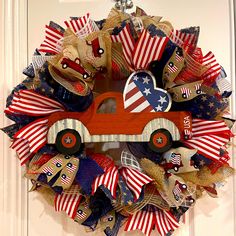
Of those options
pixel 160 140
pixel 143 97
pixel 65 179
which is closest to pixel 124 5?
pixel 143 97

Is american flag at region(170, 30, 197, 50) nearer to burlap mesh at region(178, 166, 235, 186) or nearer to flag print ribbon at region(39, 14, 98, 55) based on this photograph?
flag print ribbon at region(39, 14, 98, 55)

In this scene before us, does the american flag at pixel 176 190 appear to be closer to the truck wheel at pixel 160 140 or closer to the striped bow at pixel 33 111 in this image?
the truck wheel at pixel 160 140

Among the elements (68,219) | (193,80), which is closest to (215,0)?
(193,80)

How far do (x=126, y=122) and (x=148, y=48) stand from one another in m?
0.18

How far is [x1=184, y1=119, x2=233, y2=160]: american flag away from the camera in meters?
0.92

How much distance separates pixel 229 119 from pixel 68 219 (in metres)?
0.51

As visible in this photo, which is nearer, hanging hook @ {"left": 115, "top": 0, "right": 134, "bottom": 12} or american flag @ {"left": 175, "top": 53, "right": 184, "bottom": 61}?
american flag @ {"left": 175, "top": 53, "right": 184, "bottom": 61}

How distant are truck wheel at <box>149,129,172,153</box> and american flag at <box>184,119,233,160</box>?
0.06 metres

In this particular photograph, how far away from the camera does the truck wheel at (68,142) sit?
0.93 metres

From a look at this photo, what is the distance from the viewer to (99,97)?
0.95m

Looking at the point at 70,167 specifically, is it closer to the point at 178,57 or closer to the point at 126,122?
the point at 126,122

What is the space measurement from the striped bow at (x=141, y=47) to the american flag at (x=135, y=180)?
0.25 metres

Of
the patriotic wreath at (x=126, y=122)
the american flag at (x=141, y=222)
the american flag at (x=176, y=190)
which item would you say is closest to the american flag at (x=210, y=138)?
the patriotic wreath at (x=126, y=122)

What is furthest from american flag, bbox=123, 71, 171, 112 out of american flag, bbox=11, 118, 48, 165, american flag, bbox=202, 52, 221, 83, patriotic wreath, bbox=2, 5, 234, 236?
american flag, bbox=11, 118, 48, 165
